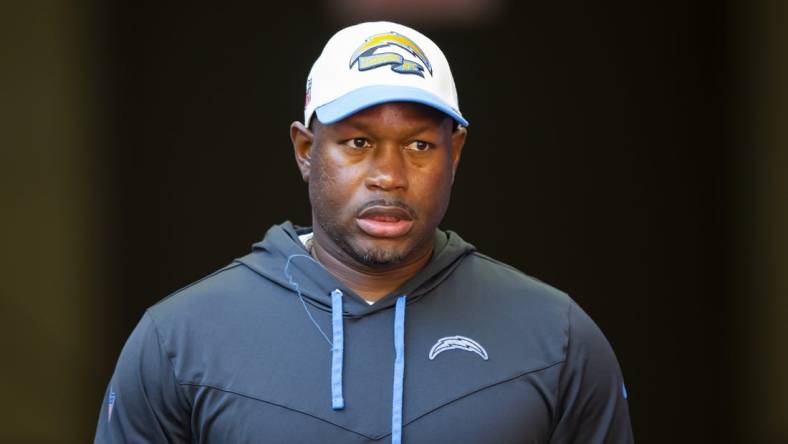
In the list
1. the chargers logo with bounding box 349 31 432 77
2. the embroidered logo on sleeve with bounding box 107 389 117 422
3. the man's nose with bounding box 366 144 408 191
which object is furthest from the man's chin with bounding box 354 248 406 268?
the embroidered logo on sleeve with bounding box 107 389 117 422

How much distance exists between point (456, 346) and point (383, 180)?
355mm

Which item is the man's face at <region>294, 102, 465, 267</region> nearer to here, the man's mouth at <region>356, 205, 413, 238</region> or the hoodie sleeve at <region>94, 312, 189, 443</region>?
the man's mouth at <region>356, 205, 413, 238</region>

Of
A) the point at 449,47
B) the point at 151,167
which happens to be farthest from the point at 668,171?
the point at 151,167

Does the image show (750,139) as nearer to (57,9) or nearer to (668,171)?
(668,171)

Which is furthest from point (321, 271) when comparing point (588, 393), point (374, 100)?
point (588, 393)

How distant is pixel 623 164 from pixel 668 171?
0.18m

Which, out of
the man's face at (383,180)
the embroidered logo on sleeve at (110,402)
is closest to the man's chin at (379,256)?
the man's face at (383,180)

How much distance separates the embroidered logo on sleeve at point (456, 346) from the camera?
238 cm

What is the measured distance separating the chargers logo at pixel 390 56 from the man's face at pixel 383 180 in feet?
0.28

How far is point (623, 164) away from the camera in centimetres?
482

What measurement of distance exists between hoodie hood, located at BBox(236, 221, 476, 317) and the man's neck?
28 millimetres

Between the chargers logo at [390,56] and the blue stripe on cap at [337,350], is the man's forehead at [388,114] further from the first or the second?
the blue stripe on cap at [337,350]

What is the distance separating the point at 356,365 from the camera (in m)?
2.34

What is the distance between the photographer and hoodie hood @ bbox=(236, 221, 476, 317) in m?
2.42
